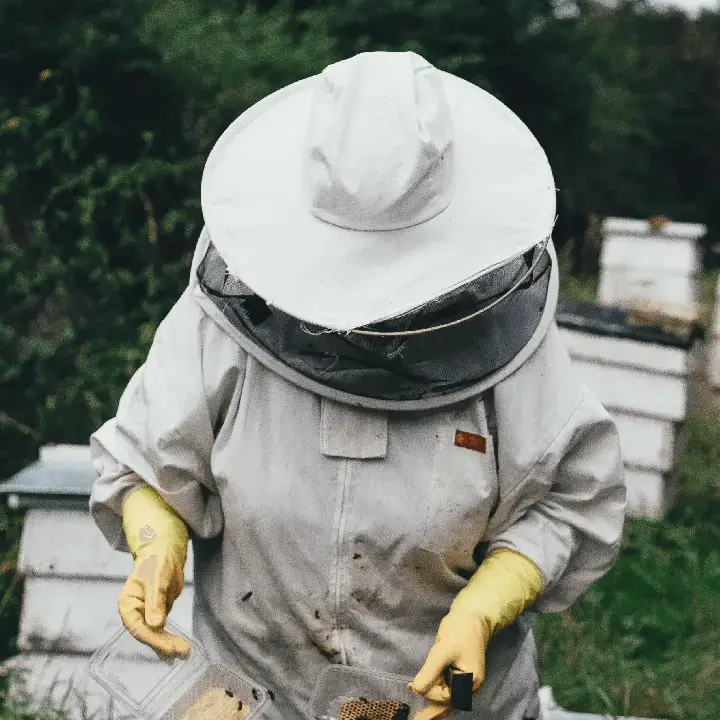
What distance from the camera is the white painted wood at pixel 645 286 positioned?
5789 millimetres

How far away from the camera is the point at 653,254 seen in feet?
19.2

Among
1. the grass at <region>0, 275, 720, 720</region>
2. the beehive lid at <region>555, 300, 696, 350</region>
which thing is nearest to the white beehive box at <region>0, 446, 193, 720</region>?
the grass at <region>0, 275, 720, 720</region>

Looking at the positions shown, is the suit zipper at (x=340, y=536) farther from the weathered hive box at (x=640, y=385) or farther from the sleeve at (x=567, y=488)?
the weathered hive box at (x=640, y=385)

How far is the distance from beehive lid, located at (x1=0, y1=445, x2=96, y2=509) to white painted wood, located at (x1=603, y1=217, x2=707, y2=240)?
361 cm

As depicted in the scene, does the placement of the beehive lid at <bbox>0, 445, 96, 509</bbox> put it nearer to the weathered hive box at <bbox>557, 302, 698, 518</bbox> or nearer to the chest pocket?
the chest pocket

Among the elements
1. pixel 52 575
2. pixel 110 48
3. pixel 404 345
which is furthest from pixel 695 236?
pixel 404 345

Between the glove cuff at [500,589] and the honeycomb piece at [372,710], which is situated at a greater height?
the glove cuff at [500,589]

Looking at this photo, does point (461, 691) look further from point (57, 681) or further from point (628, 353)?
point (628, 353)

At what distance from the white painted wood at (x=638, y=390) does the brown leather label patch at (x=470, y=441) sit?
295 centimetres

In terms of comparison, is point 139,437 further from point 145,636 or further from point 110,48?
point 110,48

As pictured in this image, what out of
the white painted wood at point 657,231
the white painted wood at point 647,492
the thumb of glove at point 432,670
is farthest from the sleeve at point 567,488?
the white painted wood at point 657,231

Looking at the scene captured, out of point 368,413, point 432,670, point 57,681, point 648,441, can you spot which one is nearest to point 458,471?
point 368,413

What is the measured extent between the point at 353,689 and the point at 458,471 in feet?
1.33

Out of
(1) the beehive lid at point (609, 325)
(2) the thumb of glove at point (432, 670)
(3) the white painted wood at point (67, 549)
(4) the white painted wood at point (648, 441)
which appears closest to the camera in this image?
(2) the thumb of glove at point (432, 670)
